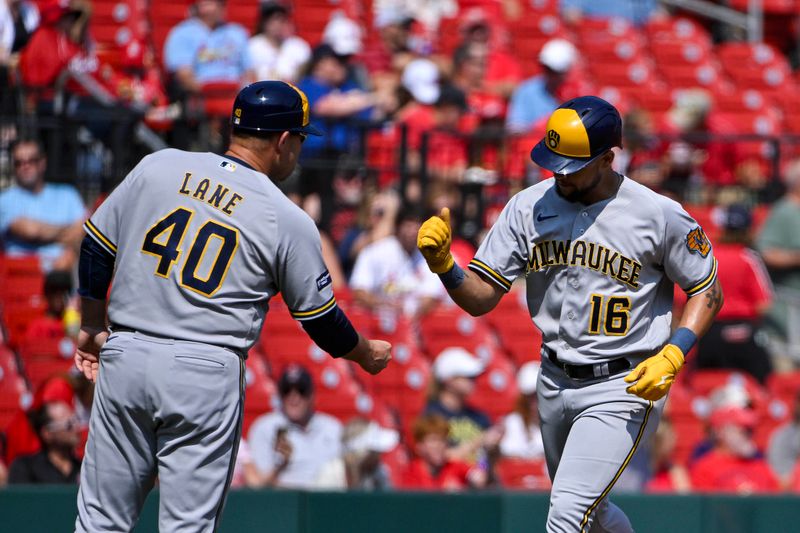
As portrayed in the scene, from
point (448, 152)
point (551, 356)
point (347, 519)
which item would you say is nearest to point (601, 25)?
point (448, 152)

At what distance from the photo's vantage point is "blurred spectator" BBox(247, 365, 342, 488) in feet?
24.7

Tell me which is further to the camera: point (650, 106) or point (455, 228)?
point (650, 106)

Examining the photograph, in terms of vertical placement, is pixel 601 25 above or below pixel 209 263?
below

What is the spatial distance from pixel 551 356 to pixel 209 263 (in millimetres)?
1345

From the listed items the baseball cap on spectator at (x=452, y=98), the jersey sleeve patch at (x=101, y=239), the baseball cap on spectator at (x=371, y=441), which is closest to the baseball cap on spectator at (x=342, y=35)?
the baseball cap on spectator at (x=452, y=98)

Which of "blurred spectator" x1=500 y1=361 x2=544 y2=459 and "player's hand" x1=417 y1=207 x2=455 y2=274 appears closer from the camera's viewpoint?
"player's hand" x1=417 y1=207 x2=455 y2=274

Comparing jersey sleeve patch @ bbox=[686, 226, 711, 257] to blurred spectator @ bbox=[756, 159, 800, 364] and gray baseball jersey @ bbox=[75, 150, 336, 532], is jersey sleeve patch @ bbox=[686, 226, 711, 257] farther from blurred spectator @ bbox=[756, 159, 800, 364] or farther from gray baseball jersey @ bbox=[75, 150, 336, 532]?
blurred spectator @ bbox=[756, 159, 800, 364]

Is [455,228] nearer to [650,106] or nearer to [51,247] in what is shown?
[51,247]

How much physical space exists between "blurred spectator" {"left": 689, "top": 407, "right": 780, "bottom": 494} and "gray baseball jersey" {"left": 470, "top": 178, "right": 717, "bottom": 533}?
3301 mm

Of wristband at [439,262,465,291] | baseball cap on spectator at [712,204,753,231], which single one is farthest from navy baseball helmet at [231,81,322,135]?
baseball cap on spectator at [712,204,753,231]

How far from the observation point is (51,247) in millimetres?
8586

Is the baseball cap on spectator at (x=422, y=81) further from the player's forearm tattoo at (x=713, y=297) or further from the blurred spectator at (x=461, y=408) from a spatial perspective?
the player's forearm tattoo at (x=713, y=297)

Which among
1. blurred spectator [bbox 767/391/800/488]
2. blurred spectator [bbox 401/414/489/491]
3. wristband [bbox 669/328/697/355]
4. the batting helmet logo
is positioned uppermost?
the batting helmet logo

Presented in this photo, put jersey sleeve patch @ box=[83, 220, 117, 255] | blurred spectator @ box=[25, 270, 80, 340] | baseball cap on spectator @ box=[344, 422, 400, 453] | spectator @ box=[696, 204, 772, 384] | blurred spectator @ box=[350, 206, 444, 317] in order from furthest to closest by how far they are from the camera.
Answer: spectator @ box=[696, 204, 772, 384] < blurred spectator @ box=[350, 206, 444, 317] < blurred spectator @ box=[25, 270, 80, 340] < baseball cap on spectator @ box=[344, 422, 400, 453] < jersey sleeve patch @ box=[83, 220, 117, 255]
